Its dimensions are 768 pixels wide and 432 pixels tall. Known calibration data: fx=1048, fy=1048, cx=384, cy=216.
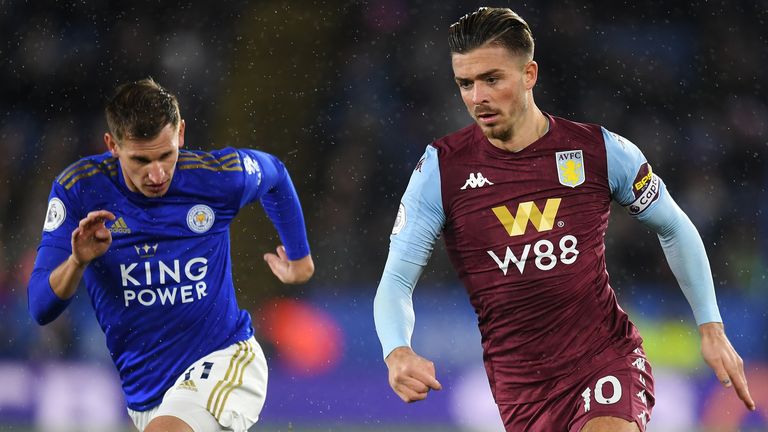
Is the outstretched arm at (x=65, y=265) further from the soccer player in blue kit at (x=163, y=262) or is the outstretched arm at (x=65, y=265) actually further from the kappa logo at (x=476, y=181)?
the kappa logo at (x=476, y=181)

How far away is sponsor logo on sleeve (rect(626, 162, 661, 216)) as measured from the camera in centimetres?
367

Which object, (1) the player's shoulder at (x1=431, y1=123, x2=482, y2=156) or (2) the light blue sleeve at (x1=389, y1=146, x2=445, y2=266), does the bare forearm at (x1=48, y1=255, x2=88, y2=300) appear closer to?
(2) the light blue sleeve at (x1=389, y1=146, x2=445, y2=266)

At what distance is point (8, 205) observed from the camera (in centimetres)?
998

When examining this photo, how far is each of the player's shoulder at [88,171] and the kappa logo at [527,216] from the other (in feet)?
5.60

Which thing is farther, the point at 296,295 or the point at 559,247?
the point at 296,295

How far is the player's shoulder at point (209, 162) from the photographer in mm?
4457

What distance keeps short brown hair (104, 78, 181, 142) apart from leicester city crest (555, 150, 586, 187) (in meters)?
1.58

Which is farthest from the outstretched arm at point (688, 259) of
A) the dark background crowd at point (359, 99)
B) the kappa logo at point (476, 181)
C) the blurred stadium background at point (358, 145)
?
the dark background crowd at point (359, 99)

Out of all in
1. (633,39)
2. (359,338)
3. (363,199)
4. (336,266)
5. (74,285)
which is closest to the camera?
(74,285)

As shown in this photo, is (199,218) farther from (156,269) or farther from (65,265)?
(65,265)

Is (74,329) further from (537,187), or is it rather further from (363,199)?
(537,187)

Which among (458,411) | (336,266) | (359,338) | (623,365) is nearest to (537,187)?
(623,365)

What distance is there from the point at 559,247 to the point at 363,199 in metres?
6.31

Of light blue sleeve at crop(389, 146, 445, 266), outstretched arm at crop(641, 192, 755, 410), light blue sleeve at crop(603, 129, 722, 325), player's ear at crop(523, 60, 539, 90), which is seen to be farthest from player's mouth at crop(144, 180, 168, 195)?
outstretched arm at crop(641, 192, 755, 410)
